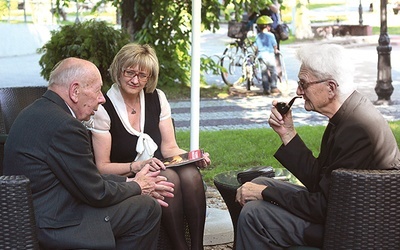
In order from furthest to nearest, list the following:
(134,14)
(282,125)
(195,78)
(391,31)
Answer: (391,31) → (134,14) → (195,78) → (282,125)

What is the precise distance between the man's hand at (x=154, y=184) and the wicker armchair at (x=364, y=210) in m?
1.10

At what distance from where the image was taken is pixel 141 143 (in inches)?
192

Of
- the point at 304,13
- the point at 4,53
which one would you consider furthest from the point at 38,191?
the point at 304,13

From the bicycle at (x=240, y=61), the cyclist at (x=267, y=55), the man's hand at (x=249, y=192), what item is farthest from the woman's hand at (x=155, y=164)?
the bicycle at (x=240, y=61)

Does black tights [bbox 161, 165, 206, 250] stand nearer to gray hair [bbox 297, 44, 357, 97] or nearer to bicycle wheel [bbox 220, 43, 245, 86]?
Answer: gray hair [bbox 297, 44, 357, 97]

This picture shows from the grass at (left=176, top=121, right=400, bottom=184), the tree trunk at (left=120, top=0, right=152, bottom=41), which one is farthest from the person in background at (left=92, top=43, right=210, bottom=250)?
the tree trunk at (left=120, top=0, right=152, bottom=41)

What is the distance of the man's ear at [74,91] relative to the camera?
390 centimetres

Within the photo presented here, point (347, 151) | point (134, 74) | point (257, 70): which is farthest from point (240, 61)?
point (347, 151)

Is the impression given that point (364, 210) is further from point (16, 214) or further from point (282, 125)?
point (16, 214)

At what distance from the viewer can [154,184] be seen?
435 centimetres

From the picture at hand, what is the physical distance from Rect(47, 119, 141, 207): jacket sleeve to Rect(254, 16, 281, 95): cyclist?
9692 mm

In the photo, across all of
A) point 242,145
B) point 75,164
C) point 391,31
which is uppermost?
point 391,31

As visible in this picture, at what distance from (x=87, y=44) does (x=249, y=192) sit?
7316mm

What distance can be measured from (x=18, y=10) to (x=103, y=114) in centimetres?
3164
